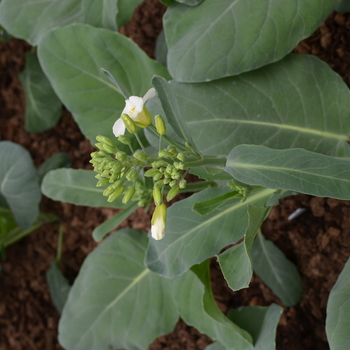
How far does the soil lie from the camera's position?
120 centimetres

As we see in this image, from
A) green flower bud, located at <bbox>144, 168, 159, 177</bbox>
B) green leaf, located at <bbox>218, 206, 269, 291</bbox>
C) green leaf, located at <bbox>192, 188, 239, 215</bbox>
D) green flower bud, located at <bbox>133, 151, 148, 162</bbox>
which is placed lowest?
green leaf, located at <bbox>218, 206, 269, 291</bbox>

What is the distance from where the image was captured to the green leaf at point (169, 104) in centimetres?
74

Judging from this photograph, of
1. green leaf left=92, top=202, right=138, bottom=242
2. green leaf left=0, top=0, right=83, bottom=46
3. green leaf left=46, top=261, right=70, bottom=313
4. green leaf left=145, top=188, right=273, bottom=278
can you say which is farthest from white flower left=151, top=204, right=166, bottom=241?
green leaf left=46, top=261, right=70, bottom=313

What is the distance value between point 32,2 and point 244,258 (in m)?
1.12

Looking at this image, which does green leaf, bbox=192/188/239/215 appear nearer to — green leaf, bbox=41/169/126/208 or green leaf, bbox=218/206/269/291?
green leaf, bbox=218/206/269/291

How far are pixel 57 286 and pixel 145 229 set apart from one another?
461mm

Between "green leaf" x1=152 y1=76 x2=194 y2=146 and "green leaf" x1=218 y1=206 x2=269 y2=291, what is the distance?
0.68 feet

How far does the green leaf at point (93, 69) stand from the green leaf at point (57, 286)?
0.72 m

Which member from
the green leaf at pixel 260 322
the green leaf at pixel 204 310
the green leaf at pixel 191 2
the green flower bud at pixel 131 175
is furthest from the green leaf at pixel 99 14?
the green leaf at pixel 260 322

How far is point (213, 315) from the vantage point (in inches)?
41.6

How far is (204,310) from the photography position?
1.07 meters

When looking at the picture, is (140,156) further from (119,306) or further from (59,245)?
(59,245)

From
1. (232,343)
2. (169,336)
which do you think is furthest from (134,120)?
(169,336)

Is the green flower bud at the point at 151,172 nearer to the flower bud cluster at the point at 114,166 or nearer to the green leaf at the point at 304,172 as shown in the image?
the flower bud cluster at the point at 114,166
